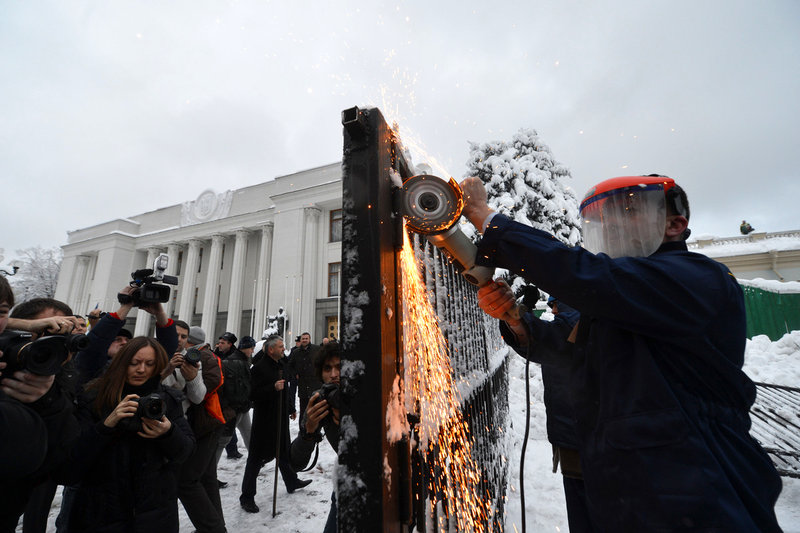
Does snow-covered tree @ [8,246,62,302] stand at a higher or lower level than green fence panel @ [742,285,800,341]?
higher

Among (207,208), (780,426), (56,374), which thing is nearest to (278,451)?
(56,374)

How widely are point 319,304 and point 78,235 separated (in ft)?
112

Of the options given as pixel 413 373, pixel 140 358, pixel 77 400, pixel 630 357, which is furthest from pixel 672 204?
pixel 77 400

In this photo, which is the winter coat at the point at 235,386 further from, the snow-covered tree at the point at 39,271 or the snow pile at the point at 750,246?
the snow-covered tree at the point at 39,271

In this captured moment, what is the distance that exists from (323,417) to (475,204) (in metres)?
1.36

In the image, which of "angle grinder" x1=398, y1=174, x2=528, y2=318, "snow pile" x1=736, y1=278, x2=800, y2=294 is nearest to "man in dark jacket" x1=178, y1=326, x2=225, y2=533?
"angle grinder" x1=398, y1=174, x2=528, y2=318

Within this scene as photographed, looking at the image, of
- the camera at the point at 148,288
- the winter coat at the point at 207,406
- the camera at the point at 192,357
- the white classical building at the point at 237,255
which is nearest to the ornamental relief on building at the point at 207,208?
the white classical building at the point at 237,255

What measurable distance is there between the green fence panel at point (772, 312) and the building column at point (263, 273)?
89.3 ft

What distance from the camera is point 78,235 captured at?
135 feet

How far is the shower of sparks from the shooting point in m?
1.54

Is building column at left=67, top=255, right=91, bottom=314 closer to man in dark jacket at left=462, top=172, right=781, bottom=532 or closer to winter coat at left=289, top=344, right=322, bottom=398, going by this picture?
winter coat at left=289, top=344, right=322, bottom=398

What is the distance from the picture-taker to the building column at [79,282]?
38097 millimetres

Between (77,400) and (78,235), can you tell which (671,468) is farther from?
(78,235)

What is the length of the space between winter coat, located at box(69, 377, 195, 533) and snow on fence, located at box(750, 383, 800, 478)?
5.79m
